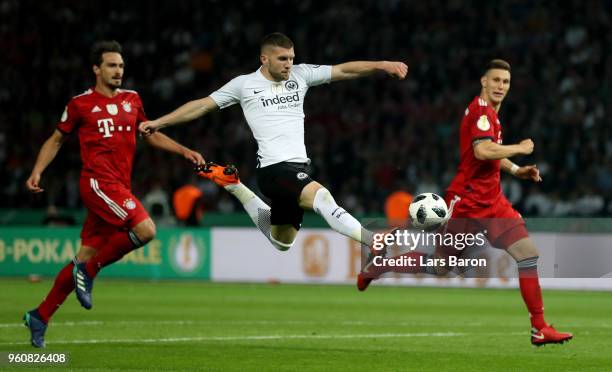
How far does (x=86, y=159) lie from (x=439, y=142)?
14.3 meters

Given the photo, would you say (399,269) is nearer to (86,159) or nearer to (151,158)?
(86,159)

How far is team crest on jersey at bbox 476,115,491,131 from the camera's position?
1040cm

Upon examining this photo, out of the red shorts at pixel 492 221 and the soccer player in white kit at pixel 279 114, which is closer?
the soccer player in white kit at pixel 279 114

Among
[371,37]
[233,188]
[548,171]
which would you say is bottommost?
[233,188]

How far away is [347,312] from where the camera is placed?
15.4 m

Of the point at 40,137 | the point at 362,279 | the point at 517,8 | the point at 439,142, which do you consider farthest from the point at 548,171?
the point at 362,279

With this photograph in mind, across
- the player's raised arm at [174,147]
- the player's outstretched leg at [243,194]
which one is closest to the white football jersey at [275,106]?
the player's raised arm at [174,147]

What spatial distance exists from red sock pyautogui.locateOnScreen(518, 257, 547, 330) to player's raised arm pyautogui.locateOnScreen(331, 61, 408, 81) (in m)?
1.92

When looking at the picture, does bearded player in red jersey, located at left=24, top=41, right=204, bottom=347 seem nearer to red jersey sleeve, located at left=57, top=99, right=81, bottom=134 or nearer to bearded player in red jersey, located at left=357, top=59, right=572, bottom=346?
red jersey sleeve, located at left=57, top=99, right=81, bottom=134

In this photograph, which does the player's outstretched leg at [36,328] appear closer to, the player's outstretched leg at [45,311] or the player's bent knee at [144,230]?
the player's outstretched leg at [45,311]

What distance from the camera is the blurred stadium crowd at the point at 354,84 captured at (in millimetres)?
23672

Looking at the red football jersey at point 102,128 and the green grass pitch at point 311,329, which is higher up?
the red football jersey at point 102,128

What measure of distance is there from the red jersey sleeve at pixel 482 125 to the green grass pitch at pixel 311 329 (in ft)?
5.95

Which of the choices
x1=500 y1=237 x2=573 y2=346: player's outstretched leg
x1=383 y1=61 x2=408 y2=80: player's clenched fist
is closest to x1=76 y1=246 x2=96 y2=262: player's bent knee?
x1=383 y1=61 x2=408 y2=80: player's clenched fist
